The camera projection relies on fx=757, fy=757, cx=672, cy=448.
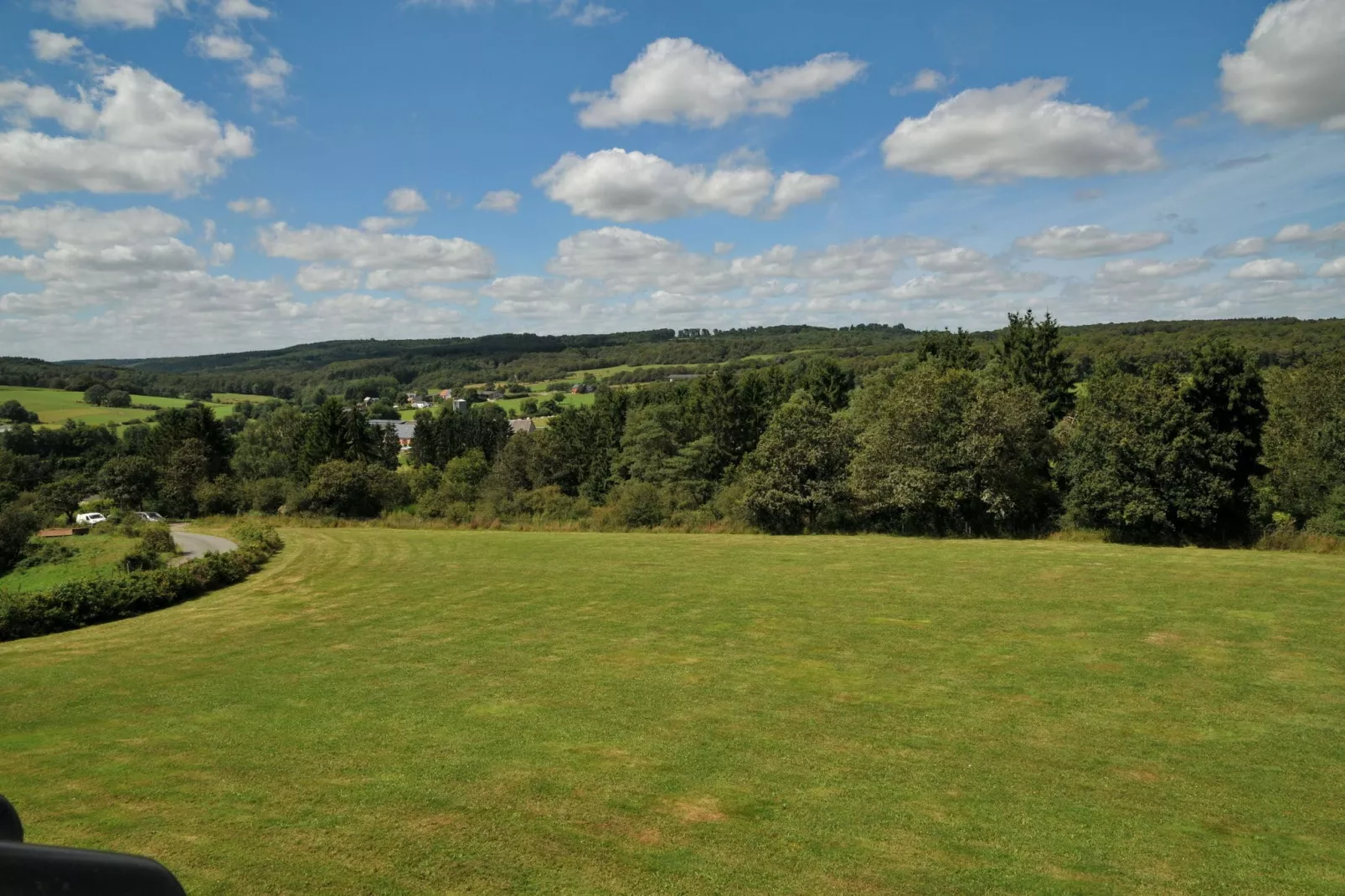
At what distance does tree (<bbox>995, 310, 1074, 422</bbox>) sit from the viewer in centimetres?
4531

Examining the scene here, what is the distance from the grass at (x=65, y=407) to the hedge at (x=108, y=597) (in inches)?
3637

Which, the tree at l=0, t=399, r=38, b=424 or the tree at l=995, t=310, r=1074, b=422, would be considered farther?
the tree at l=0, t=399, r=38, b=424

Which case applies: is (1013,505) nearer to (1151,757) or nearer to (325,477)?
(1151,757)

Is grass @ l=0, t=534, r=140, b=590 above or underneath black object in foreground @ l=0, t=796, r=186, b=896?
underneath

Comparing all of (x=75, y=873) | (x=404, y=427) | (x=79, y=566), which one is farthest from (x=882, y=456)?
(x=404, y=427)

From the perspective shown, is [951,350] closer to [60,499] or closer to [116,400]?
[60,499]

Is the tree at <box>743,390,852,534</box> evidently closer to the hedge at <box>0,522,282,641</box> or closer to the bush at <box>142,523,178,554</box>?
the hedge at <box>0,522,282,641</box>

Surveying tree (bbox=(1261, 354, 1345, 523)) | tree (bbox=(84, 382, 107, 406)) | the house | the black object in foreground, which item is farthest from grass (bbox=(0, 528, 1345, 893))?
tree (bbox=(84, 382, 107, 406))

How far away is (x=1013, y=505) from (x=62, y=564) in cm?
4210

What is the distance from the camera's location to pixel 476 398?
458 ft

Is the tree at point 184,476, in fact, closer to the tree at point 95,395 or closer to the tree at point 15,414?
the tree at point 15,414

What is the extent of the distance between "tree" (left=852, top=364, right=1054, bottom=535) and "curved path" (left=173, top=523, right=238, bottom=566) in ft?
91.1

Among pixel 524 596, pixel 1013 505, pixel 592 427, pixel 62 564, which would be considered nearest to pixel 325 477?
pixel 62 564

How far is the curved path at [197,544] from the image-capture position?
1239 inches
